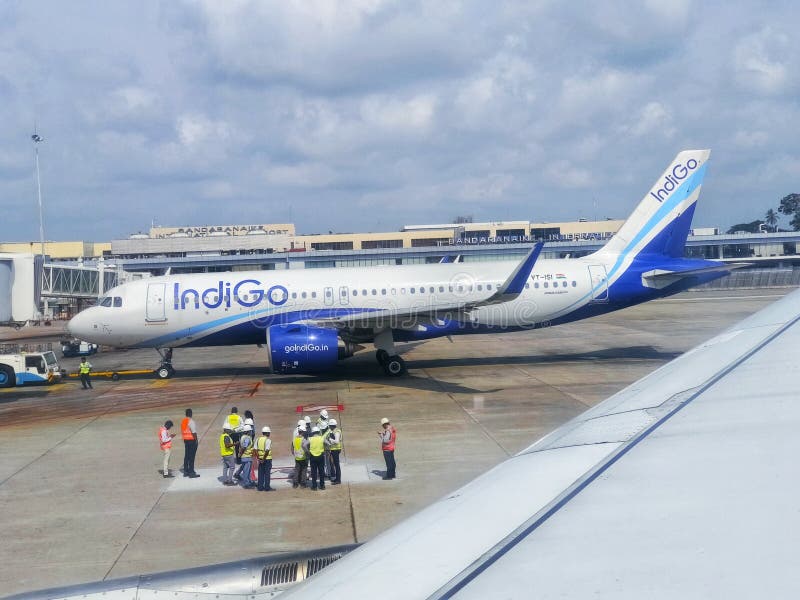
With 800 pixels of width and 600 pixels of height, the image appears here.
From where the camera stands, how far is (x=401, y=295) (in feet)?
83.3

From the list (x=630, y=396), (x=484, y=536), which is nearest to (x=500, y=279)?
(x=630, y=396)

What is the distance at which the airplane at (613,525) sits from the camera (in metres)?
2.20

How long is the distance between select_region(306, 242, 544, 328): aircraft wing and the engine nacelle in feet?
3.16

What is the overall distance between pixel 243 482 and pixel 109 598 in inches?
354

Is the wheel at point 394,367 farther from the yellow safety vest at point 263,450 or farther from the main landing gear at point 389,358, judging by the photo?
the yellow safety vest at point 263,450

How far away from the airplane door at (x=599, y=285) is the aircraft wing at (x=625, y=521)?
21795 millimetres

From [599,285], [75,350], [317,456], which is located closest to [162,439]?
[317,456]

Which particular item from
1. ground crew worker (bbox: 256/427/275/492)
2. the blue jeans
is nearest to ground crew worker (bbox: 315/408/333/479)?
ground crew worker (bbox: 256/427/275/492)

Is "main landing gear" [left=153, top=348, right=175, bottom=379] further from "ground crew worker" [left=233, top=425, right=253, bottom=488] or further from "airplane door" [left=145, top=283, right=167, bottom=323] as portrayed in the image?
"ground crew worker" [left=233, top=425, right=253, bottom=488]

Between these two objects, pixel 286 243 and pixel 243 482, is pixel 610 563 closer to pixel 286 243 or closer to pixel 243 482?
pixel 243 482

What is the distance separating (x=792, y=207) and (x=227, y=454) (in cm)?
14434

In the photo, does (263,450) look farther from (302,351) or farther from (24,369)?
(24,369)

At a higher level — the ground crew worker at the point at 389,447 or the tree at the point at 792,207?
the tree at the point at 792,207

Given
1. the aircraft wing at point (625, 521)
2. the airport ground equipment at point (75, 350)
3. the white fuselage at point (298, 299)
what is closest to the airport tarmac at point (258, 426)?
the white fuselage at point (298, 299)
